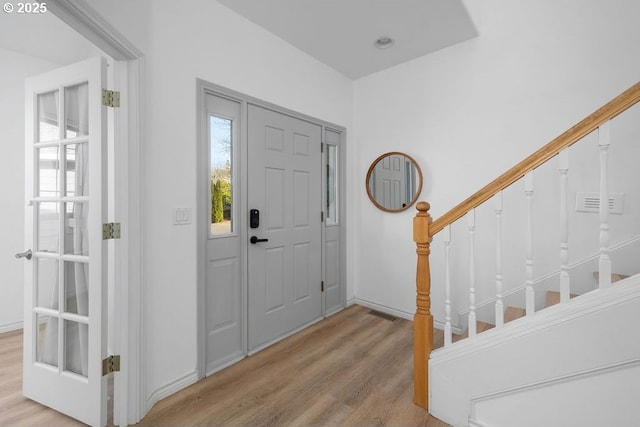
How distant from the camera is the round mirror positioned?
3043 millimetres

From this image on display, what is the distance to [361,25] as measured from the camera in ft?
8.18

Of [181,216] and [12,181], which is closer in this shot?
[181,216]

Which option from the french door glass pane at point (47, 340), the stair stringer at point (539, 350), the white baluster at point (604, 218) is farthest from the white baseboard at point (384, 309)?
the french door glass pane at point (47, 340)

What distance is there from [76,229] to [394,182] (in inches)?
108

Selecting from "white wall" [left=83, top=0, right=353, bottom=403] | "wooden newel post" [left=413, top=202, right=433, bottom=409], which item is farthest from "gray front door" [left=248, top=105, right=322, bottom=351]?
"wooden newel post" [left=413, top=202, right=433, bottom=409]

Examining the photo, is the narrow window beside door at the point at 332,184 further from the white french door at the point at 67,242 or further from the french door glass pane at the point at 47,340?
the french door glass pane at the point at 47,340

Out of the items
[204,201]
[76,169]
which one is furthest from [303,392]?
[76,169]

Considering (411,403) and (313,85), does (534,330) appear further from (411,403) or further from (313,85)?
→ (313,85)

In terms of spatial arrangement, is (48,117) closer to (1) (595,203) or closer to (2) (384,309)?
(2) (384,309)

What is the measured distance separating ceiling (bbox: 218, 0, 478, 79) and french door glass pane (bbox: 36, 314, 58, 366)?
97.5 inches

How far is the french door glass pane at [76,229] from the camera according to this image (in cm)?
167

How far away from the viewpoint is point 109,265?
1.69 m

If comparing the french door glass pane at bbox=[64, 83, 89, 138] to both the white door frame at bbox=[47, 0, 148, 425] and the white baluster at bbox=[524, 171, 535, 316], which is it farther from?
the white baluster at bbox=[524, 171, 535, 316]

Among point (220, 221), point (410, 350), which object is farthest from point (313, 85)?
point (410, 350)
